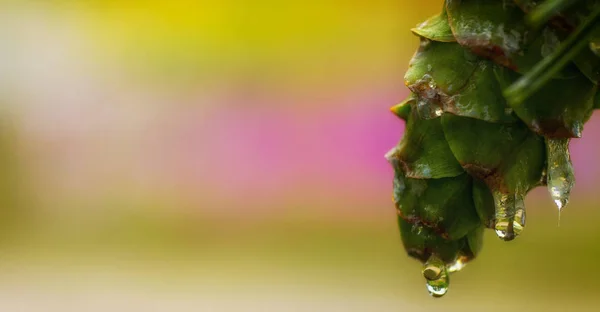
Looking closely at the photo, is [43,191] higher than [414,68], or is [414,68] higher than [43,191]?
[414,68]

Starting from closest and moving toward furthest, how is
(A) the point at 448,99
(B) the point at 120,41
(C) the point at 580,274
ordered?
(A) the point at 448,99 → (C) the point at 580,274 → (B) the point at 120,41

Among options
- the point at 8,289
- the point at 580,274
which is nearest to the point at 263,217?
the point at 8,289

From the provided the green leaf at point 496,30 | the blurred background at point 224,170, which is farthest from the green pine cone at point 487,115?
the blurred background at point 224,170

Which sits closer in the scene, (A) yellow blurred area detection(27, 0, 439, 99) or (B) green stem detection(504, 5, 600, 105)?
(B) green stem detection(504, 5, 600, 105)

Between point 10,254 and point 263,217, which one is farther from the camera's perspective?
point 10,254

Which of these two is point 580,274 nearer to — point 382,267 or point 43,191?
point 382,267

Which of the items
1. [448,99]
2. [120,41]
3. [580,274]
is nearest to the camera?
[448,99]

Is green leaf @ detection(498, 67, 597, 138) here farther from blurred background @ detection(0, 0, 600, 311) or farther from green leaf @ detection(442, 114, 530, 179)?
blurred background @ detection(0, 0, 600, 311)

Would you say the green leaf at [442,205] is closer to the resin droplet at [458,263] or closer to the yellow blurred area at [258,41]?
the resin droplet at [458,263]

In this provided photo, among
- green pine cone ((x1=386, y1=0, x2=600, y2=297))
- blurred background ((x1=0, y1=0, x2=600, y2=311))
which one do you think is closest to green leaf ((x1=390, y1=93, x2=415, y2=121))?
green pine cone ((x1=386, y1=0, x2=600, y2=297))
